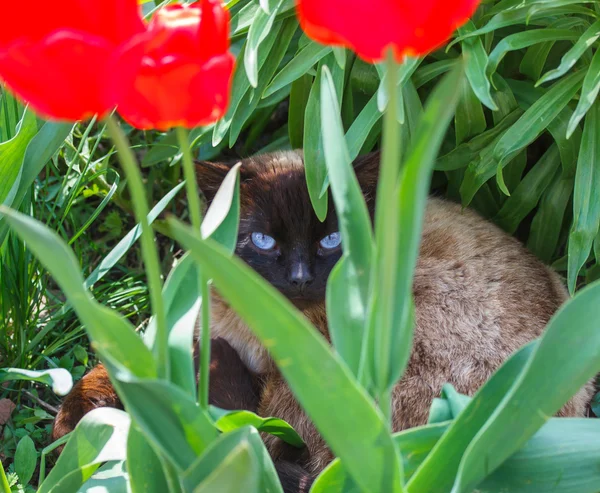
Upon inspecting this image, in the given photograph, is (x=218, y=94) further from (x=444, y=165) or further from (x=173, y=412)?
(x=444, y=165)

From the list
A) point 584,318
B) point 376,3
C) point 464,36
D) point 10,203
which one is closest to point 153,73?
point 376,3

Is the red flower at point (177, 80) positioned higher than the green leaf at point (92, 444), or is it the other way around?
the red flower at point (177, 80)

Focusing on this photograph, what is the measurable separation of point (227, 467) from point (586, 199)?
140 cm

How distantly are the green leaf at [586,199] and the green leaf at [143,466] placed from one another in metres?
1.20

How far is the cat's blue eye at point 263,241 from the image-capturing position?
2.06 m

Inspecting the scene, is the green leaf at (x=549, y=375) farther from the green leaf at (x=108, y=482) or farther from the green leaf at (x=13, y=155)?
the green leaf at (x=13, y=155)

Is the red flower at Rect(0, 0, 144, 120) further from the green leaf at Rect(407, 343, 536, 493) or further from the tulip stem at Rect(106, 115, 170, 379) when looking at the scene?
the green leaf at Rect(407, 343, 536, 493)

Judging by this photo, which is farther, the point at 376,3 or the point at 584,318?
the point at 584,318

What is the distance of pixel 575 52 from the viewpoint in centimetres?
167

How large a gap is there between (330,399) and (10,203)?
0.98m

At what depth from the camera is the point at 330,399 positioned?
830 millimetres

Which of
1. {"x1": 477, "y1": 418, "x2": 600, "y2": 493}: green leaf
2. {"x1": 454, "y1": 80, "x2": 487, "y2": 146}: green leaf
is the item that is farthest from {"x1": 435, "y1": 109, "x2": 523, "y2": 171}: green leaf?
{"x1": 477, "y1": 418, "x2": 600, "y2": 493}: green leaf

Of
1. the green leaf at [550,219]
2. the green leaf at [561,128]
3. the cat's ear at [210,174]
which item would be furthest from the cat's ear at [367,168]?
the green leaf at [550,219]

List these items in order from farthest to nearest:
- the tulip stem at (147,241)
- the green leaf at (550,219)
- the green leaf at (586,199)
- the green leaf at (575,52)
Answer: the green leaf at (550,219) → the green leaf at (586,199) → the green leaf at (575,52) → the tulip stem at (147,241)
